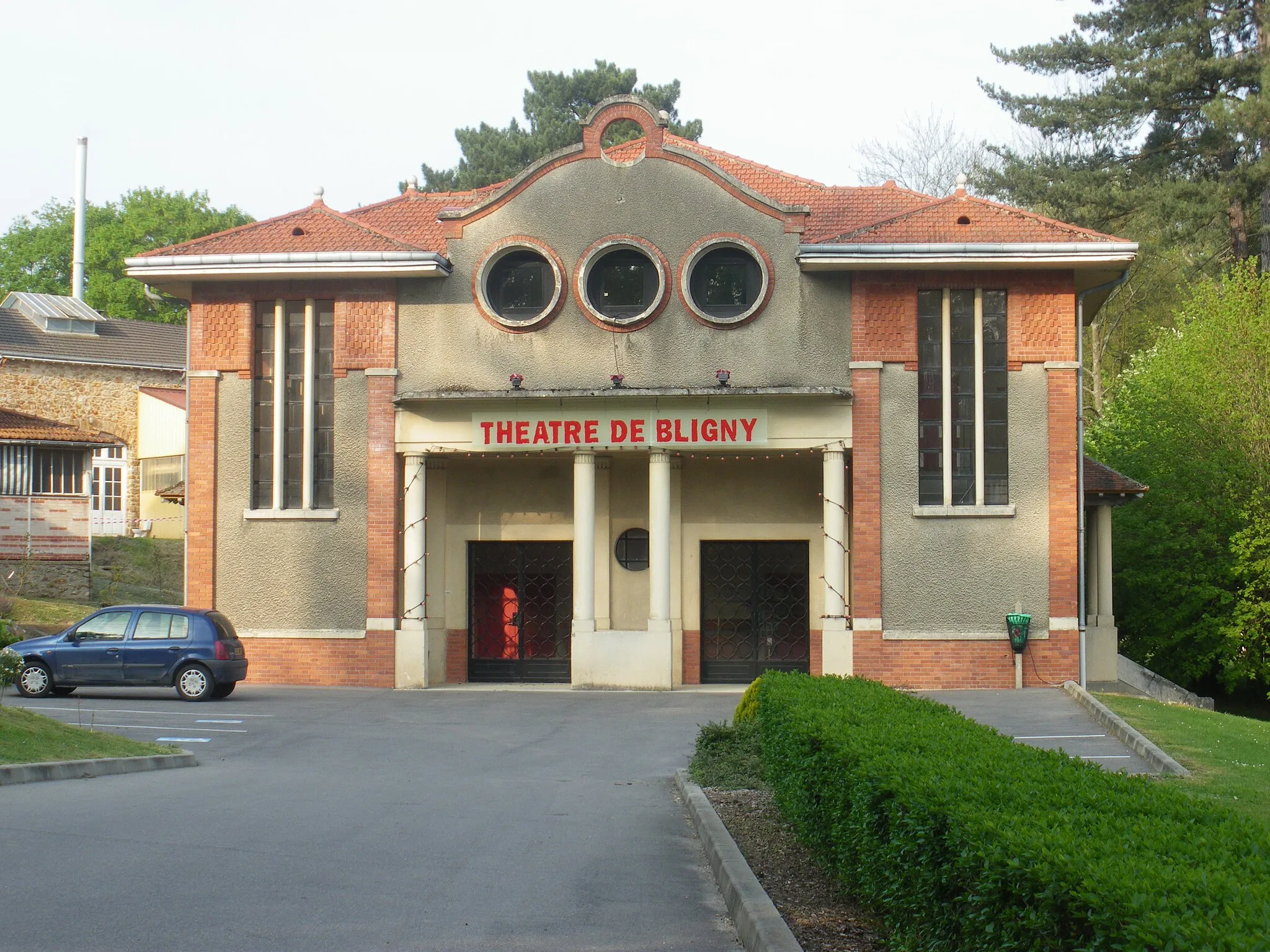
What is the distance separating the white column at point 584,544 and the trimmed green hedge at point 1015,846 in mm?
15794

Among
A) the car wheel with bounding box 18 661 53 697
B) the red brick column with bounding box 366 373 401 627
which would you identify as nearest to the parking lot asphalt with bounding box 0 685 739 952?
the car wheel with bounding box 18 661 53 697

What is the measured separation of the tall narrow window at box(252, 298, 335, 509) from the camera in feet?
82.0

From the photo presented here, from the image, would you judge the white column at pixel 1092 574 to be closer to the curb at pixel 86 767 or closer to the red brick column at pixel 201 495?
the red brick column at pixel 201 495

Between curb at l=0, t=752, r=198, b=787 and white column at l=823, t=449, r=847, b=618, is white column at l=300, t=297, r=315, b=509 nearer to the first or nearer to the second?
white column at l=823, t=449, r=847, b=618

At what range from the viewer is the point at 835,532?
79.2 feet

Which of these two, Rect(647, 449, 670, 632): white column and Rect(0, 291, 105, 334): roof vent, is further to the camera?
Rect(0, 291, 105, 334): roof vent

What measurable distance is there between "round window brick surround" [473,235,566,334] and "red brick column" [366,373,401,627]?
6.98ft

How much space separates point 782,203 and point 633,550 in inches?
278

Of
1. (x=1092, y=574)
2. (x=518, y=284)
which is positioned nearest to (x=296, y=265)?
(x=518, y=284)

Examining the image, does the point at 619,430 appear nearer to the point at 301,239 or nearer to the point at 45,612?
the point at 301,239

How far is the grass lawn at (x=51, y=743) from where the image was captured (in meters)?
13.4

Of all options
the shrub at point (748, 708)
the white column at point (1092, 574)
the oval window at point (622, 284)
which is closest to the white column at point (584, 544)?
the oval window at point (622, 284)

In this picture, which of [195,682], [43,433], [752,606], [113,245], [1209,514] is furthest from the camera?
[113,245]

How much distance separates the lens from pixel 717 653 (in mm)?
26156
